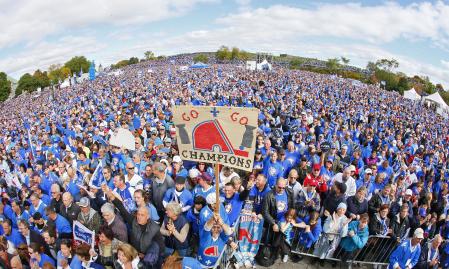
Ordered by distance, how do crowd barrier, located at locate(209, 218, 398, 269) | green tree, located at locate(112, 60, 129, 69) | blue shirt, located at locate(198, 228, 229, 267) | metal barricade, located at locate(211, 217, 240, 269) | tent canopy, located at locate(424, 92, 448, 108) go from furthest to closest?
green tree, located at locate(112, 60, 129, 69), tent canopy, located at locate(424, 92, 448, 108), crowd barrier, located at locate(209, 218, 398, 269), metal barricade, located at locate(211, 217, 240, 269), blue shirt, located at locate(198, 228, 229, 267)

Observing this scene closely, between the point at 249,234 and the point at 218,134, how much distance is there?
2.29m

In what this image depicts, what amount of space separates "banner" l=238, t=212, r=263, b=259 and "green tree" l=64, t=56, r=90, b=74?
11671 centimetres

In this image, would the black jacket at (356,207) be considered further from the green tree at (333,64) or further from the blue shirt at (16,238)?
the green tree at (333,64)

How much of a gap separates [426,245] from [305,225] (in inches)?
81.0

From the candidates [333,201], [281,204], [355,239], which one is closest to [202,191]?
[281,204]

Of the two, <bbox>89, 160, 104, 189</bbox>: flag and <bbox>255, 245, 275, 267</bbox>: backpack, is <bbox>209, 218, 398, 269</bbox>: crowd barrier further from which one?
<bbox>89, 160, 104, 189</bbox>: flag

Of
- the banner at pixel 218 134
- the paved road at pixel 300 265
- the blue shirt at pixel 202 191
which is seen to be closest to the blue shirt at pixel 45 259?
the blue shirt at pixel 202 191

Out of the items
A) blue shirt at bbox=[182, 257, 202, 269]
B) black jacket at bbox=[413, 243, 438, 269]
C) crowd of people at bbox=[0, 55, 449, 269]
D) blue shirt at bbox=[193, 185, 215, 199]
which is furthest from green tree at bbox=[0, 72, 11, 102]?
black jacket at bbox=[413, 243, 438, 269]

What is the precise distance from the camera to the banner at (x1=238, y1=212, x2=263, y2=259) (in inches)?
195

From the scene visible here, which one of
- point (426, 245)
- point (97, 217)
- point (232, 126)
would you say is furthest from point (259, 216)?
point (426, 245)

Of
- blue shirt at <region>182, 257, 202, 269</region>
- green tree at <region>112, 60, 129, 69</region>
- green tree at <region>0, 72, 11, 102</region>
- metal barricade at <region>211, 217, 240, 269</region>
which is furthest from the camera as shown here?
green tree at <region>112, 60, 129, 69</region>

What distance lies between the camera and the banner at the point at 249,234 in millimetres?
4957

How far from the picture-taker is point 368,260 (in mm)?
5285

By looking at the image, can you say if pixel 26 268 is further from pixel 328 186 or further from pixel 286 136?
pixel 286 136
